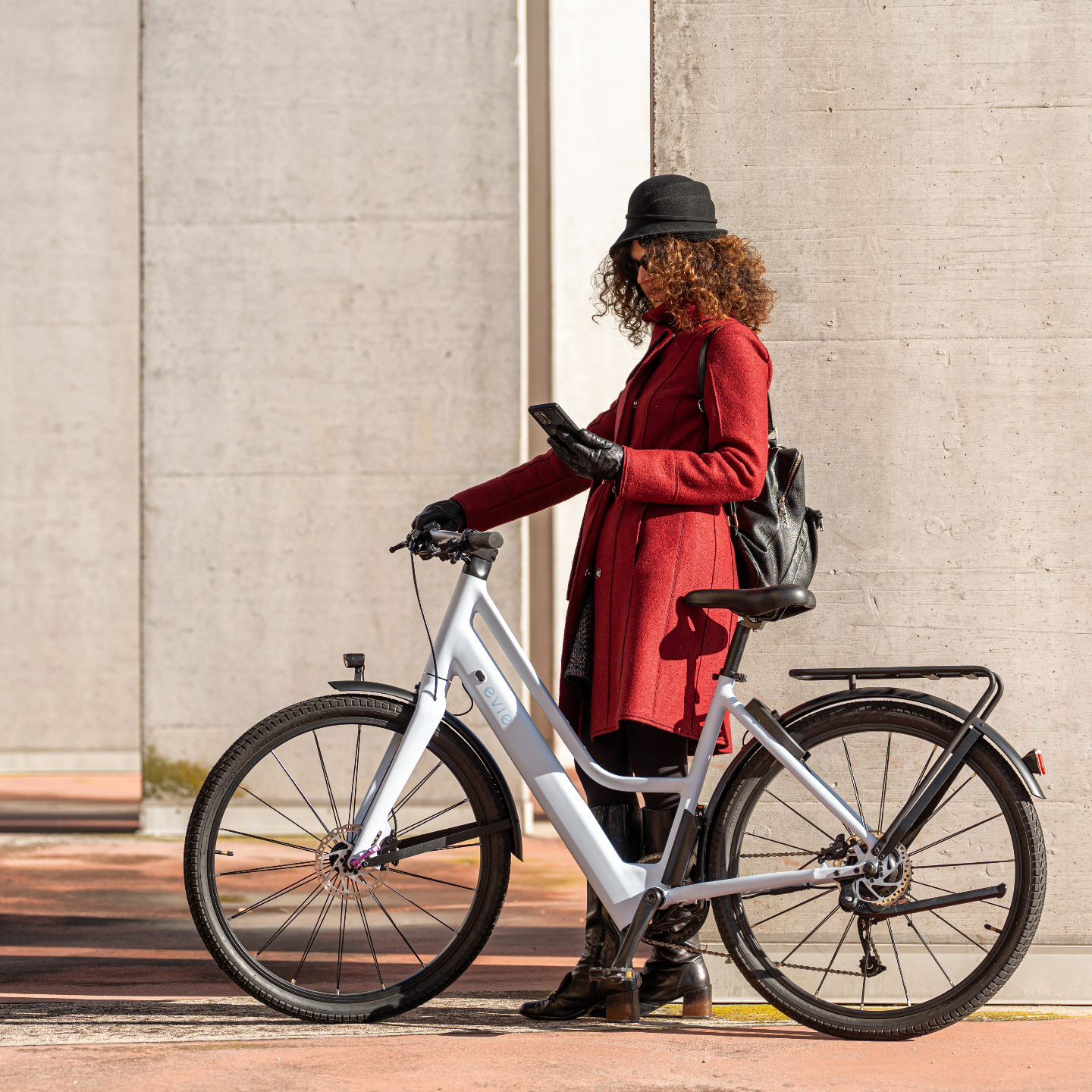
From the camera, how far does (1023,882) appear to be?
3.50 meters

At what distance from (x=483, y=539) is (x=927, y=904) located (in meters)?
1.32

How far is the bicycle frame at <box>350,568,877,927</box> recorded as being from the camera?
11.5 feet

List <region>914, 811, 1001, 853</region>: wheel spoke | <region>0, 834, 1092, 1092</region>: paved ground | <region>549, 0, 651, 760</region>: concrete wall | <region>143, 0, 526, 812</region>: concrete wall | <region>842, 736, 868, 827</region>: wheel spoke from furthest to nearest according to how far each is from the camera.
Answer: <region>549, 0, 651, 760</region>: concrete wall, <region>143, 0, 526, 812</region>: concrete wall, <region>914, 811, 1001, 853</region>: wheel spoke, <region>842, 736, 868, 827</region>: wheel spoke, <region>0, 834, 1092, 1092</region>: paved ground

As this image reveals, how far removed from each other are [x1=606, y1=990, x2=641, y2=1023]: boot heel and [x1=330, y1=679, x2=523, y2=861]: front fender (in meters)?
0.44

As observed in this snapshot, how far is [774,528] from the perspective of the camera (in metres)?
3.67

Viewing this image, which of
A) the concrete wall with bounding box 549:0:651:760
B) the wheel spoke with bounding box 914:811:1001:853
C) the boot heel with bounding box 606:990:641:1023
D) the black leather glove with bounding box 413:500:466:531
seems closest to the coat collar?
the black leather glove with bounding box 413:500:466:531

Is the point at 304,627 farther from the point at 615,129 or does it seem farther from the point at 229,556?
the point at 615,129

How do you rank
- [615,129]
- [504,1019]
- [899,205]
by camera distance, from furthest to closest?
[615,129] → [899,205] → [504,1019]

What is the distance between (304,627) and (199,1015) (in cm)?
447

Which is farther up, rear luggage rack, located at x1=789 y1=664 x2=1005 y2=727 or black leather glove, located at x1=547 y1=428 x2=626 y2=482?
black leather glove, located at x1=547 y1=428 x2=626 y2=482

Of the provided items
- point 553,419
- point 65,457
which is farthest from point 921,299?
point 65,457

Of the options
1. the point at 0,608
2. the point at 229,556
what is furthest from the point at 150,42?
the point at 0,608

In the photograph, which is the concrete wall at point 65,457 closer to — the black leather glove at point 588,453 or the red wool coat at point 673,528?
the red wool coat at point 673,528

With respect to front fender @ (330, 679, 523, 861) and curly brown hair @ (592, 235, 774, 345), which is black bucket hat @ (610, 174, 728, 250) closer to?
curly brown hair @ (592, 235, 774, 345)
